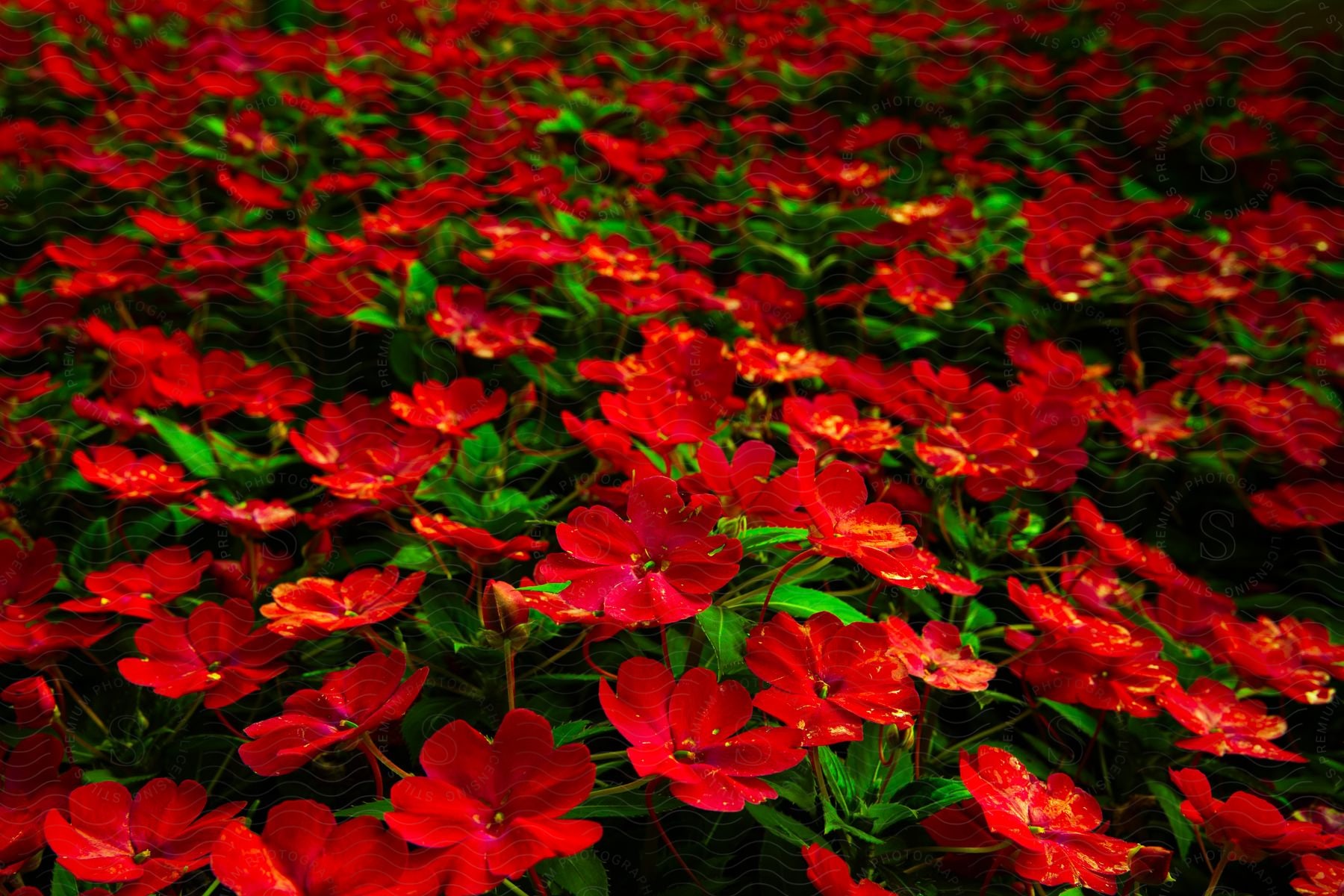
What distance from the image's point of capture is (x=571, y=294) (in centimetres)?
135

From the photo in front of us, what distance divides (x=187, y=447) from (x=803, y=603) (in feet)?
2.49

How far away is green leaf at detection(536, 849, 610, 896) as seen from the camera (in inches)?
24.3

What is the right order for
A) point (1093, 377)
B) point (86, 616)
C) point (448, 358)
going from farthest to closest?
point (1093, 377) → point (448, 358) → point (86, 616)

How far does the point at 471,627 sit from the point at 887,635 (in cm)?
37

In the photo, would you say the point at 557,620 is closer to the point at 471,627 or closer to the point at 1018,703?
the point at 471,627

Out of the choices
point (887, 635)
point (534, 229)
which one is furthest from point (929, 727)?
point (534, 229)

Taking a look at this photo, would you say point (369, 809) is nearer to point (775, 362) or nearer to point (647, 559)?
point (647, 559)

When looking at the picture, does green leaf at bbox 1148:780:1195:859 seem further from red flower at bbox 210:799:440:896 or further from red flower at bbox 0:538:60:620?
red flower at bbox 0:538:60:620

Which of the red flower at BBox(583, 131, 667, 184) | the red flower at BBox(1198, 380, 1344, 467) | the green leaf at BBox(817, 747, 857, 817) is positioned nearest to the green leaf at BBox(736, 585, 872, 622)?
the green leaf at BBox(817, 747, 857, 817)

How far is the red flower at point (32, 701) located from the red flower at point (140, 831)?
0.39 ft

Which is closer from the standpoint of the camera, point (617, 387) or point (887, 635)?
point (887, 635)

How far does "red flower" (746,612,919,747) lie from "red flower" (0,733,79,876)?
0.53 m

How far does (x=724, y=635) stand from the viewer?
72cm

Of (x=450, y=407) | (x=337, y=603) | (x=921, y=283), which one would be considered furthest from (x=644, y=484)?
(x=921, y=283)
